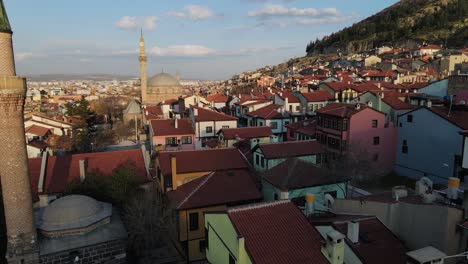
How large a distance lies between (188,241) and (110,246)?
4222 millimetres

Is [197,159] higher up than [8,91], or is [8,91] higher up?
[8,91]

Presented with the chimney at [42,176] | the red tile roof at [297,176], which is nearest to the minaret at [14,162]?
the chimney at [42,176]

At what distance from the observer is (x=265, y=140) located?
3444cm

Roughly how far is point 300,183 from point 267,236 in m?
10.5

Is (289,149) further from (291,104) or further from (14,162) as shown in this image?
(291,104)

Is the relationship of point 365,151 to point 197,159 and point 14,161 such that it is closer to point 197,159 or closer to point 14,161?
point 197,159

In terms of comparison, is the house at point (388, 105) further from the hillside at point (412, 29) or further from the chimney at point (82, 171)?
the hillside at point (412, 29)

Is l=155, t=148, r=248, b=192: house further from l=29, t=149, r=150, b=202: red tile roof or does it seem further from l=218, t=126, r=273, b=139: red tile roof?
l=218, t=126, r=273, b=139: red tile roof

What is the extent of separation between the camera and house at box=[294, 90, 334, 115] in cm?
4809

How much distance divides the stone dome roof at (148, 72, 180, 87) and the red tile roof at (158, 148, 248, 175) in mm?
63968

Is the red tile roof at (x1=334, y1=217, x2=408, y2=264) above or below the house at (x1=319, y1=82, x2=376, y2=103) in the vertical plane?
below

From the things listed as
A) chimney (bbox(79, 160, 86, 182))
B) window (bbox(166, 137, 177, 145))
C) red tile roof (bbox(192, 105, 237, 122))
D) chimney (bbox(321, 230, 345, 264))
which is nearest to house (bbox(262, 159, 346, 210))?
chimney (bbox(321, 230, 345, 264))

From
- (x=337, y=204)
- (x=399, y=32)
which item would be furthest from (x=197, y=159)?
(x=399, y=32)

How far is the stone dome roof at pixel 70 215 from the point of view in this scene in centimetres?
1842
